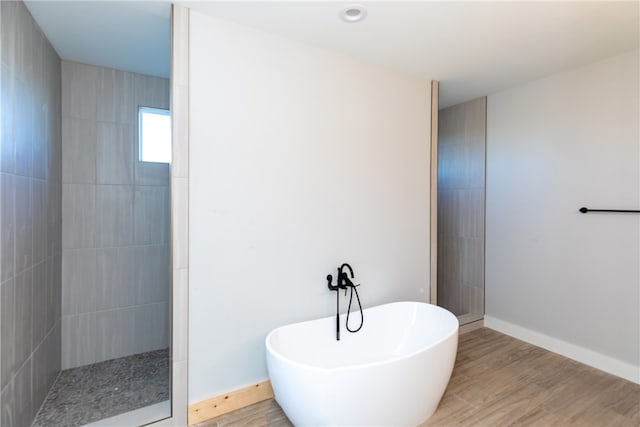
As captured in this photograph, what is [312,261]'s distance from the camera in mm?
2268

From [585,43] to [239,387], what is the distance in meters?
3.22

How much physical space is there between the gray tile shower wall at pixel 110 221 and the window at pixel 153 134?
47 mm

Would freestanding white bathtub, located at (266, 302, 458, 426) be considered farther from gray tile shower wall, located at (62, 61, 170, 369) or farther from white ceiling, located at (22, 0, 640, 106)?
white ceiling, located at (22, 0, 640, 106)

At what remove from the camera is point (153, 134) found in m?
2.76

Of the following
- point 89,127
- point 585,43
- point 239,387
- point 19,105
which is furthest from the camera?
point 89,127

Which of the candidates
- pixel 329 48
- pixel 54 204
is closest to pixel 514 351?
pixel 329 48

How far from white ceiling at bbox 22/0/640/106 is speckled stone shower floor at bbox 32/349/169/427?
2.34m

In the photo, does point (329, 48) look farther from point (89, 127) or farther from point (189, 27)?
point (89, 127)

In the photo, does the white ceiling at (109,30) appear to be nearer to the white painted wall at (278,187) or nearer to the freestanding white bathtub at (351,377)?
the white painted wall at (278,187)

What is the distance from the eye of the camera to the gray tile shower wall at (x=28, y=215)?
4.97 ft

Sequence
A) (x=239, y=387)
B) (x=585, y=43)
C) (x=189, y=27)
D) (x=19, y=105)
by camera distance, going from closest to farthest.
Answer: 1. (x=19, y=105)
2. (x=189, y=27)
3. (x=239, y=387)
4. (x=585, y=43)

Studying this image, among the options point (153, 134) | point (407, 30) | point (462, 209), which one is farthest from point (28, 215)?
point (462, 209)

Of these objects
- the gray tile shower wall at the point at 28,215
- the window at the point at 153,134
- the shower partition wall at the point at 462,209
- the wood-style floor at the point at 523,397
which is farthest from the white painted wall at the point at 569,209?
the gray tile shower wall at the point at 28,215

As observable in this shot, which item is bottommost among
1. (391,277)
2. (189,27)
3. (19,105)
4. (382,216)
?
(391,277)
